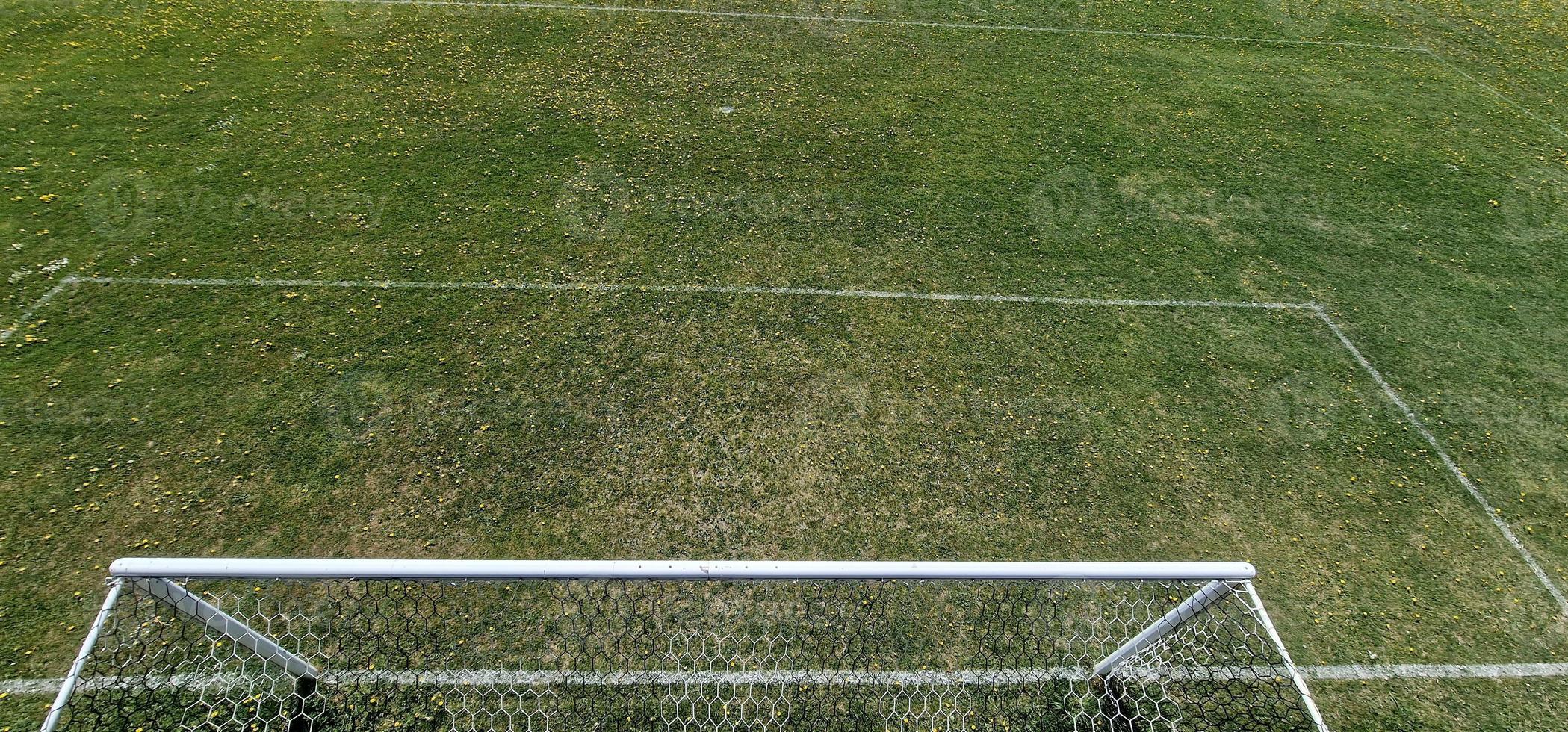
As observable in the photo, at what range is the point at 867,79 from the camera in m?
10.9

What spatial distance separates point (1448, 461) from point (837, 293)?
5244 millimetres

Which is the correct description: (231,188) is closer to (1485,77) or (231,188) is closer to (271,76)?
(271,76)

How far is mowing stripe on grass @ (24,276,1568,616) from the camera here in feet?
21.5

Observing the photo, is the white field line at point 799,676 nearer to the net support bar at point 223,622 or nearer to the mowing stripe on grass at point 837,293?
the net support bar at point 223,622

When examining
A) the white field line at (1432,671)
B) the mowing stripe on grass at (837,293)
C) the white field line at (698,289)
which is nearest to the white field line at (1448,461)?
the mowing stripe on grass at (837,293)

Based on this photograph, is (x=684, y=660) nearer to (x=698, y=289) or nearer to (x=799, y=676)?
(x=799, y=676)

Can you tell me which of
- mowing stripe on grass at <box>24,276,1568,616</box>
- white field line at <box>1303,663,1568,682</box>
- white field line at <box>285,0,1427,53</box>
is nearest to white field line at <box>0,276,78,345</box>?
mowing stripe on grass at <box>24,276,1568,616</box>

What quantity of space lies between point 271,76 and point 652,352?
280 inches

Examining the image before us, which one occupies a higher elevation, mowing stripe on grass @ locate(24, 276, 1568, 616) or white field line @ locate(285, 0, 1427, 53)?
white field line @ locate(285, 0, 1427, 53)

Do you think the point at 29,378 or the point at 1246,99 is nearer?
the point at 29,378

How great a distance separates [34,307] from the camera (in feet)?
20.7

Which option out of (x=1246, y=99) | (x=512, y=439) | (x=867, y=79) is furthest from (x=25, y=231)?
(x=1246, y=99)

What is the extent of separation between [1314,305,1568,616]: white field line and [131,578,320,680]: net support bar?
8143 millimetres

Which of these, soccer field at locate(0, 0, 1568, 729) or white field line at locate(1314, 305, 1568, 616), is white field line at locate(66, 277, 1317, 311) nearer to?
soccer field at locate(0, 0, 1568, 729)
